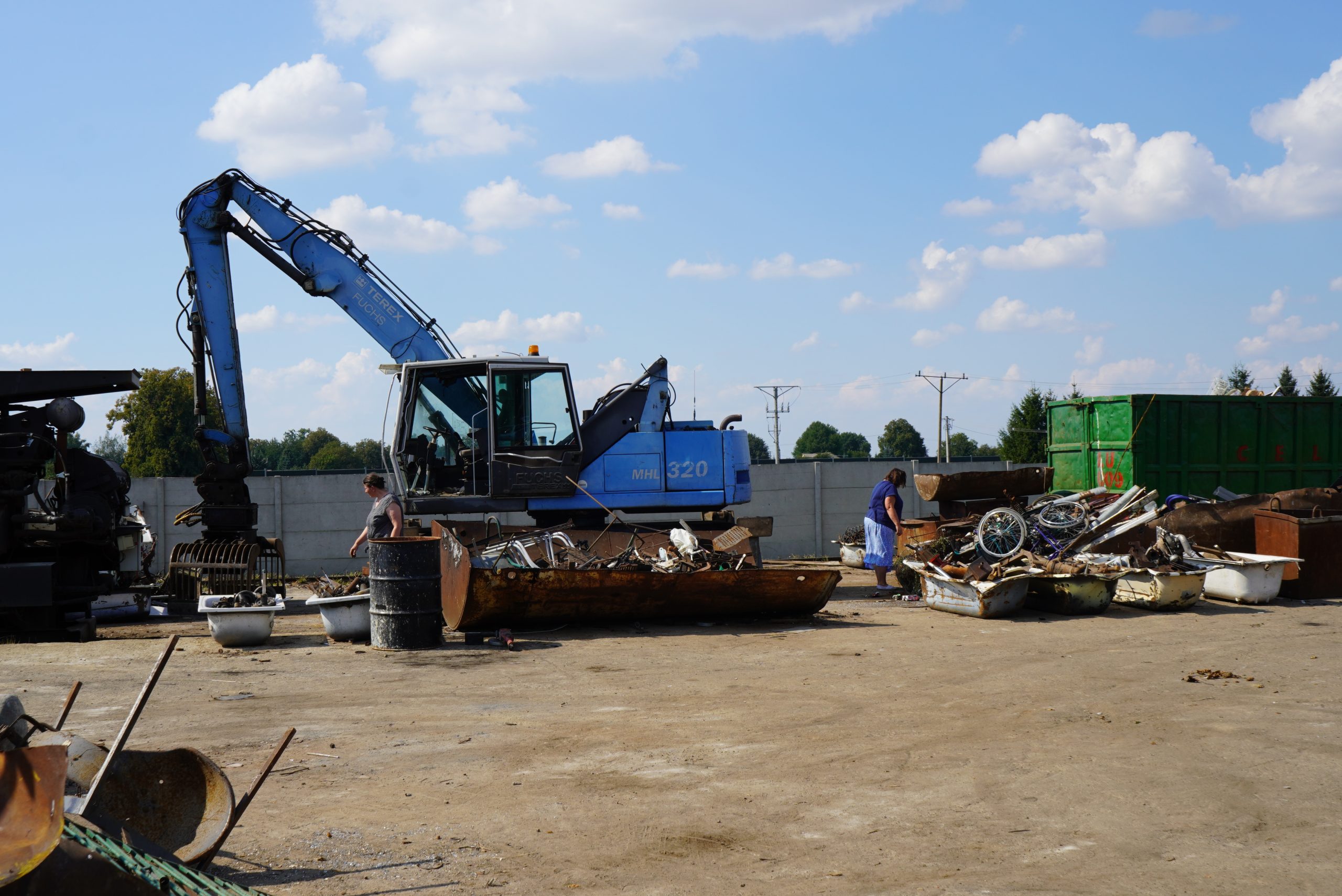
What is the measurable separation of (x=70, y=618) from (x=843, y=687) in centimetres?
902

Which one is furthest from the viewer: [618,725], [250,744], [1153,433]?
[1153,433]

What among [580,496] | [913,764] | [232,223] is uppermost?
[232,223]

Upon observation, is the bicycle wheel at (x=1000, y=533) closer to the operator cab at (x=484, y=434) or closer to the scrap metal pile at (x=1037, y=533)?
the scrap metal pile at (x=1037, y=533)

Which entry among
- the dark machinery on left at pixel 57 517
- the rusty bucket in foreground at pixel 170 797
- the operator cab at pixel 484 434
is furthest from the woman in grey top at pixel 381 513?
the rusty bucket in foreground at pixel 170 797

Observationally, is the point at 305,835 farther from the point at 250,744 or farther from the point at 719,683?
the point at 719,683

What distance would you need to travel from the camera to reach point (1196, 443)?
1856cm

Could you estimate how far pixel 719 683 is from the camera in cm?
945

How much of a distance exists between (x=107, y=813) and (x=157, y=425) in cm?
5764

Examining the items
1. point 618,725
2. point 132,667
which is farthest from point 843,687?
point 132,667

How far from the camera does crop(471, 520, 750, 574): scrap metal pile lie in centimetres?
1323

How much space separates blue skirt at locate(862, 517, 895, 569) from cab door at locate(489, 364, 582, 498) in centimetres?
439

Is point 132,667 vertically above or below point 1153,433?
below

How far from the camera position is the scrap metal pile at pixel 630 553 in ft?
43.4

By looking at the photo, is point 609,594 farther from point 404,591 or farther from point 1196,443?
point 1196,443
